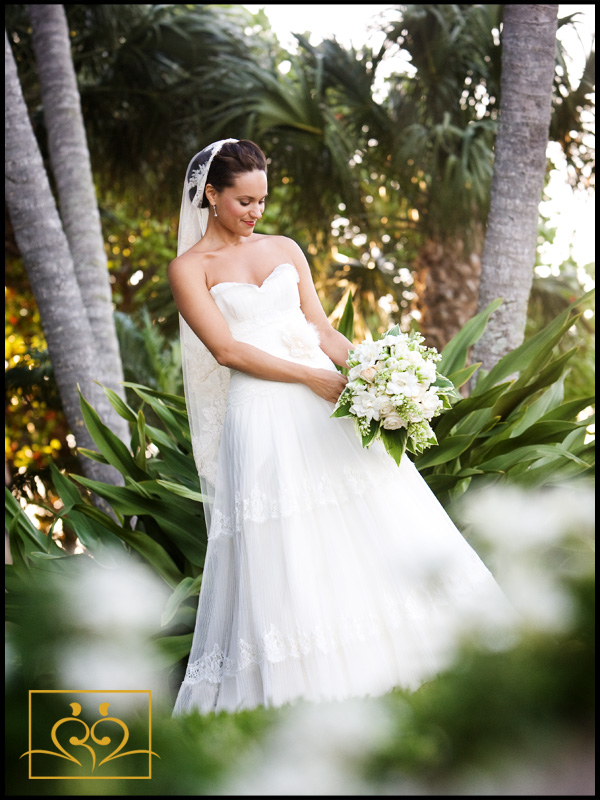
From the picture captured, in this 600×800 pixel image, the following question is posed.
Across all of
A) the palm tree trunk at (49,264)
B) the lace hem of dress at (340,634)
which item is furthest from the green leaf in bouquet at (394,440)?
the palm tree trunk at (49,264)

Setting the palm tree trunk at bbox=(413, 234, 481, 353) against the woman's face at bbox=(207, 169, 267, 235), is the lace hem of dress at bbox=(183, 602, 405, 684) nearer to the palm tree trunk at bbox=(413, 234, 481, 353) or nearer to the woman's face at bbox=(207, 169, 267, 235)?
the woman's face at bbox=(207, 169, 267, 235)

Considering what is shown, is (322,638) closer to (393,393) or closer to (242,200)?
(393,393)

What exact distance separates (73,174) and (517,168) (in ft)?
11.3

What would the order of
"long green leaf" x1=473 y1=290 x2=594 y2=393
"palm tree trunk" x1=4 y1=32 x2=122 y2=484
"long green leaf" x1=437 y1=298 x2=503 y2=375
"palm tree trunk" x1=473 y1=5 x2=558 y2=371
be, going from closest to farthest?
"long green leaf" x1=473 y1=290 x2=594 y2=393 < "long green leaf" x1=437 y1=298 x2=503 y2=375 < "palm tree trunk" x1=473 y1=5 x2=558 y2=371 < "palm tree trunk" x1=4 y1=32 x2=122 y2=484

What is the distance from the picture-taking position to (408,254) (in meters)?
9.30

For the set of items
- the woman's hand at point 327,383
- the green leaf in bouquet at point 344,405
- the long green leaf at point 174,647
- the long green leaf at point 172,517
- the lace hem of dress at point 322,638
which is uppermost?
the woman's hand at point 327,383

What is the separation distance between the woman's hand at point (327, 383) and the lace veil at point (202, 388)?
52 cm

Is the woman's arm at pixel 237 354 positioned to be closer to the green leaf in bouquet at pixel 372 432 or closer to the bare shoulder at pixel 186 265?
the bare shoulder at pixel 186 265

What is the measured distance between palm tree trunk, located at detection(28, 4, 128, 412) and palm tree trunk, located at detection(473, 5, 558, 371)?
2.95 m

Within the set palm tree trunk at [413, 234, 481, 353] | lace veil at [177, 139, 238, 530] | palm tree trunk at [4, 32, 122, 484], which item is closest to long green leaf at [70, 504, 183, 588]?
lace veil at [177, 139, 238, 530]

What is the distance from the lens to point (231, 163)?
2578 mm

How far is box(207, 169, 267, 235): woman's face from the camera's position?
2.58 meters

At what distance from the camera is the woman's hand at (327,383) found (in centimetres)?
248

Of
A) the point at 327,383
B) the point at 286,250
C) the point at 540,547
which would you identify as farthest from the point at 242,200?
the point at 540,547
